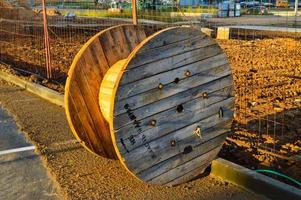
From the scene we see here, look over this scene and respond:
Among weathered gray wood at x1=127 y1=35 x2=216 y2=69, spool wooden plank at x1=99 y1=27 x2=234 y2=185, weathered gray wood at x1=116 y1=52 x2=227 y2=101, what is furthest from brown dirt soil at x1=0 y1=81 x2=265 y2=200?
weathered gray wood at x1=127 y1=35 x2=216 y2=69

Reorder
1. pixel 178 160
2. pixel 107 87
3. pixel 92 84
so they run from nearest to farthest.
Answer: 1. pixel 178 160
2. pixel 107 87
3. pixel 92 84

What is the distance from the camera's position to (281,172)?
477 cm

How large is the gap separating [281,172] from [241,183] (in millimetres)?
506

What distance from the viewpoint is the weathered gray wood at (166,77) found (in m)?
4.13

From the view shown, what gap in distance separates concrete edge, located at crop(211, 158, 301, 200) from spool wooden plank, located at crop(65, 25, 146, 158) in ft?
4.09

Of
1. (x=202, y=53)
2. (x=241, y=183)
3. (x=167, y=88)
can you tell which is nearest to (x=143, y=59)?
(x=167, y=88)

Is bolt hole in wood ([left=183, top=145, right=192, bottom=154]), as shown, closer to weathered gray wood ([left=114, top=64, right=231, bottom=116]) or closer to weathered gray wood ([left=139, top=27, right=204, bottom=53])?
weathered gray wood ([left=114, top=64, right=231, bottom=116])

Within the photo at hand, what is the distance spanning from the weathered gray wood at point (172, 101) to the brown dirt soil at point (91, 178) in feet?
2.71

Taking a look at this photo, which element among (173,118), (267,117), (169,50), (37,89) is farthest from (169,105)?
(37,89)

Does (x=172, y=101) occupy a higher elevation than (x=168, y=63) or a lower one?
lower

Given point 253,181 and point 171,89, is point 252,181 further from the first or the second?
point 171,89

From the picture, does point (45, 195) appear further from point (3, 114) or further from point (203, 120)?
point (3, 114)

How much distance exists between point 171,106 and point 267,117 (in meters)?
2.70

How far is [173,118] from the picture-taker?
450 cm
